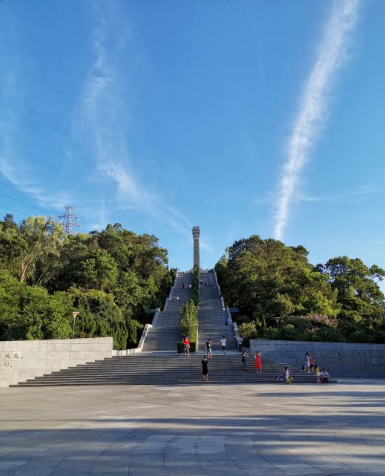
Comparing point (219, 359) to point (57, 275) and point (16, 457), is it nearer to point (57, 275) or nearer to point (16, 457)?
point (16, 457)

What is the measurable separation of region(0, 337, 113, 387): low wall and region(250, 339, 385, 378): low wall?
984cm

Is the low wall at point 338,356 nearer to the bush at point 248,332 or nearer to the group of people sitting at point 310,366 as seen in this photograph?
the group of people sitting at point 310,366

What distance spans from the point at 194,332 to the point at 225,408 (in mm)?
16680

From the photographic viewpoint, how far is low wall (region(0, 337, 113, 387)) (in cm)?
2002

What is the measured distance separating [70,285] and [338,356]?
81.4ft

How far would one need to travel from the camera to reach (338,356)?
21547 millimetres

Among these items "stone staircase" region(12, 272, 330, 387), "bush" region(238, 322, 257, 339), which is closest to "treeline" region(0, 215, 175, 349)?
"stone staircase" region(12, 272, 330, 387)

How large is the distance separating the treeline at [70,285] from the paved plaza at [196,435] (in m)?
10.4

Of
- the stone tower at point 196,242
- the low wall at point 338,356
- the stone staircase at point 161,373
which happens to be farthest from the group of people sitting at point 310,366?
the stone tower at point 196,242

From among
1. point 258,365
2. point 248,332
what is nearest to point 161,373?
point 258,365

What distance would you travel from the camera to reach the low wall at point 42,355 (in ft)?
65.7

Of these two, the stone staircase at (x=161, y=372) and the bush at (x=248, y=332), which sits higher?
the bush at (x=248, y=332)

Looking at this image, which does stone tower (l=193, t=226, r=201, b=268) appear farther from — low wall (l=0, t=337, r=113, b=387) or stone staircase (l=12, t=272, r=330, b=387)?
low wall (l=0, t=337, r=113, b=387)

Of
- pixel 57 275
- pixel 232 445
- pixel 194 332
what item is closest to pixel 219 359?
pixel 194 332
